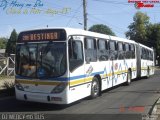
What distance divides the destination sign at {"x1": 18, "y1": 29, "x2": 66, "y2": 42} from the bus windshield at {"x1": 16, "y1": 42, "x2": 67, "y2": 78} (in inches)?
7.3

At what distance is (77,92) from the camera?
1338 centimetres

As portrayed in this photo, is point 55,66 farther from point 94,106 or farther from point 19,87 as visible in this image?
point 94,106

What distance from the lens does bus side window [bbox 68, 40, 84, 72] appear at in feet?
42.5

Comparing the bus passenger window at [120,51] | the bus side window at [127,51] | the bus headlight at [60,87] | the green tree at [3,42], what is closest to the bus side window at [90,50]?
the bus headlight at [60,87]

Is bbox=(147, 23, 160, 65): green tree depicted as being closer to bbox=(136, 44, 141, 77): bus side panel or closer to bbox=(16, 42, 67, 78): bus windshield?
bbox=(136, 44, 141, 77): bus side panel

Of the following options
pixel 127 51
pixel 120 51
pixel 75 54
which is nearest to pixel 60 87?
pixel 75 54

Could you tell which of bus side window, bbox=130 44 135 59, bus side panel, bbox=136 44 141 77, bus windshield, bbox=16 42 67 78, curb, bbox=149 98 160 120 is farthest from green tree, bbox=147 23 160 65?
bus windshield, bbox=16 42 67 78

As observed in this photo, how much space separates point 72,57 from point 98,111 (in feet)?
6.93

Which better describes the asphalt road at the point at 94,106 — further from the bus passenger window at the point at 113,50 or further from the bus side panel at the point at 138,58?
the bus side panel at the point at 138,58

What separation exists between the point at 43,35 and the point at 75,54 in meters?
1.33

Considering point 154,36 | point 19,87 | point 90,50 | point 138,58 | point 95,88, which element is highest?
point 154,36

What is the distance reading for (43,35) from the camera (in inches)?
522

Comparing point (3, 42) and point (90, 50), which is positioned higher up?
point (3, 42)

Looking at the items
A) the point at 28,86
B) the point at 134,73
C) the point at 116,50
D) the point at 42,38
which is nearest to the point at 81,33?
the point at 42,38
